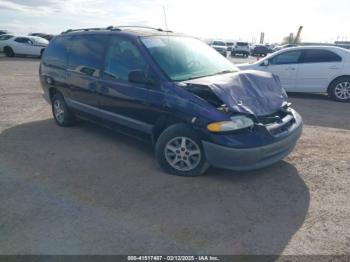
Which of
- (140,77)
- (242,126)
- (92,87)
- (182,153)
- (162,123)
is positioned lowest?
(182,153)

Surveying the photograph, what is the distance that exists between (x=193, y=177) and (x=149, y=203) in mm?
805

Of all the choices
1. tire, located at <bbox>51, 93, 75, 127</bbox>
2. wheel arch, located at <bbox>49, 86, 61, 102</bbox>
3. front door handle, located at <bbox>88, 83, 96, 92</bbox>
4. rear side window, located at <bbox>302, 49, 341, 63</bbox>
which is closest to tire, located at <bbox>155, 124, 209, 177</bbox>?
front door handle, located at <bbox>88, 83, 96, 92</bbox>

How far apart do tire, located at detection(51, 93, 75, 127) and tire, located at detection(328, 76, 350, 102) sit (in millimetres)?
7302

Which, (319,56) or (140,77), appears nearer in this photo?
(140,77)

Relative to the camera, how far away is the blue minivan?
3.88 m

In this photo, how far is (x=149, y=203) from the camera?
3.63 metres

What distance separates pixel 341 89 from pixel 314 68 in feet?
3.13

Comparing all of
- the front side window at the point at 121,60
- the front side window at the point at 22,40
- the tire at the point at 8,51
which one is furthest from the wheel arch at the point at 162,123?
the tire at the point at 8,51

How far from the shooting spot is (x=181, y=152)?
4.21 meters

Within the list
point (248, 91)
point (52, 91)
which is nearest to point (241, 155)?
point (248, 91)

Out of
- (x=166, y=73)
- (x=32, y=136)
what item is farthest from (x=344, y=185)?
(x=32, y=136)

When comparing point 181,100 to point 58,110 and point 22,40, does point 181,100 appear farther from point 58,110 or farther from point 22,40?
point 22,40

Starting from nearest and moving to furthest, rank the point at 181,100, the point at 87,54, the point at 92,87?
1. the point at 181,100
2. the point at 92,87
3. the point at 87,54

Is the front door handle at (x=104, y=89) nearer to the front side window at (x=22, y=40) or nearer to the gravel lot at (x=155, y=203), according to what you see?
the gravel lot at (x=155, y=203)
